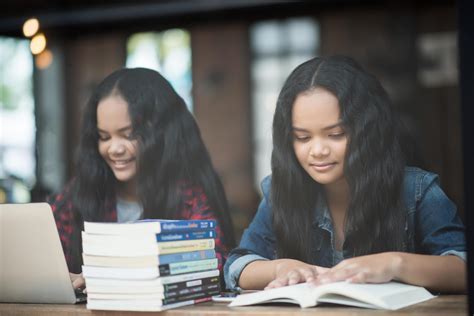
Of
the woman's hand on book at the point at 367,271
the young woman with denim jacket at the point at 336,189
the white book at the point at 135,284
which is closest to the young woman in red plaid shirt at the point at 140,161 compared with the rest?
the young woman with denim jacket at the point at 336,189

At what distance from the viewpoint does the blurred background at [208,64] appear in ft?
11.0

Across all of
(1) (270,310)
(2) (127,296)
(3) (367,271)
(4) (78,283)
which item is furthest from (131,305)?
(3) (367,271)

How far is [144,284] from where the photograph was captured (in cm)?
210

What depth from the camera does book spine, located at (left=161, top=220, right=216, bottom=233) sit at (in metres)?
2.14

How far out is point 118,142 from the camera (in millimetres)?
3078

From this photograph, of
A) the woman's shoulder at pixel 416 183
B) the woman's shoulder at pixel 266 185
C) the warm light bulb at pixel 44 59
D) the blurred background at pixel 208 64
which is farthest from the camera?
the warm light bulb at pixel 44 59

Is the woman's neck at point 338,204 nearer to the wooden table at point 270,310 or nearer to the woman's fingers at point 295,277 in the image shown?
the woman's fingers at point 295,277

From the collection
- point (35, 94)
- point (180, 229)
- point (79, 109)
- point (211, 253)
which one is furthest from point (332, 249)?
point (35, 94)

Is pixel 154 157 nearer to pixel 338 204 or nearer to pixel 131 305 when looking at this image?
pixel 338 204

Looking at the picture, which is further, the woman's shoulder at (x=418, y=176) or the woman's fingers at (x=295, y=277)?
the woman's shoulder at (x=418, y=176)

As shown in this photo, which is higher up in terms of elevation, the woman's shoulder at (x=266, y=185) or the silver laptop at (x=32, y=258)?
the woman's shoulder at (x=266, y=185)

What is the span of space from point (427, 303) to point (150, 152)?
144 centimetres

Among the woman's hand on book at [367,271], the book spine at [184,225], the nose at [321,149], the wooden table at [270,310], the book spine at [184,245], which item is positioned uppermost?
the nose at [321,149]

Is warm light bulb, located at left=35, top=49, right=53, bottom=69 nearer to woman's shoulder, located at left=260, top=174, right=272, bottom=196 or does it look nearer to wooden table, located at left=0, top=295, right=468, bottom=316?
woman's shoulder, located at left=260, top=174, right=272, bottom=196
